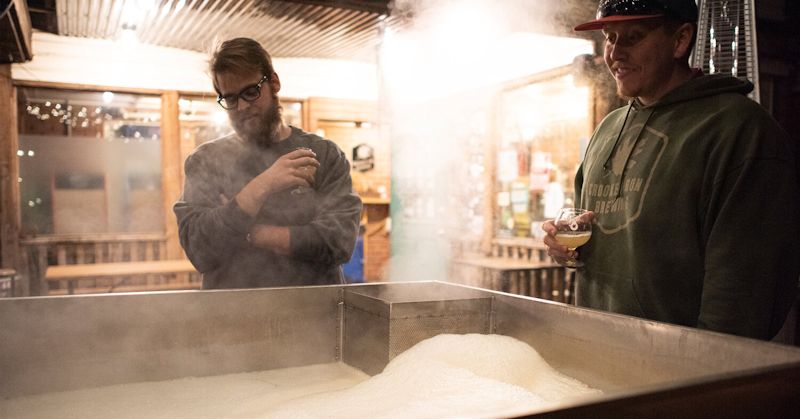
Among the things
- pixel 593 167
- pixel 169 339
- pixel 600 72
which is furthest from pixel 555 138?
pixel 169 339

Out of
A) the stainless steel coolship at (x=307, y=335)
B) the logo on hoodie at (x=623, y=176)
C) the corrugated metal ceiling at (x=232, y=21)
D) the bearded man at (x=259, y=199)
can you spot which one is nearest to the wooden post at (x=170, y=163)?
the corrugated metal ceiling at (x=232, y=21)

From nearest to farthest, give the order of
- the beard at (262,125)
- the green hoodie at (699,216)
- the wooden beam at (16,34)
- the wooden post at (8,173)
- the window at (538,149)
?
Answer: 1. the green hoodie at (699,216)
2. the beard at (262,125)
3. the wooden beam at (16,34)
4. the window at (538,149)
5. the wooden post at (8,173)

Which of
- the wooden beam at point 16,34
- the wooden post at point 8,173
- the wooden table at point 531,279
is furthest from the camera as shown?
the wooden post at point 8,173

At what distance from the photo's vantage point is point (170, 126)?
6.65 metres

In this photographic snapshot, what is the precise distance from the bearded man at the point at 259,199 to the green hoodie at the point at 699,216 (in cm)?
90

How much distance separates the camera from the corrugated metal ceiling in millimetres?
4938

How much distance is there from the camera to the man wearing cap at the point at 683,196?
56.0 inches

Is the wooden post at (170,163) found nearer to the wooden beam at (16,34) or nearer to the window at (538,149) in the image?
the wooden beam at (16,34)

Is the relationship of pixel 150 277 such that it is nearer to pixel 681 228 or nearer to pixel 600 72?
pixel 600 72

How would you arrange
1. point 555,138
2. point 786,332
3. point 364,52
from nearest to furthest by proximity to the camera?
point 786,332 → point 555,138 → point 364,52

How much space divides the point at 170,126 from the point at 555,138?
14.1 ft

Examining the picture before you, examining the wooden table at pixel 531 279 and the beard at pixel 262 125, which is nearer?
the beard at pixel 262 125

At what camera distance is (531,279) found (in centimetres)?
516

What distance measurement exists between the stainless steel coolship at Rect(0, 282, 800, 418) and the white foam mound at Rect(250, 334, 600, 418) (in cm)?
9
